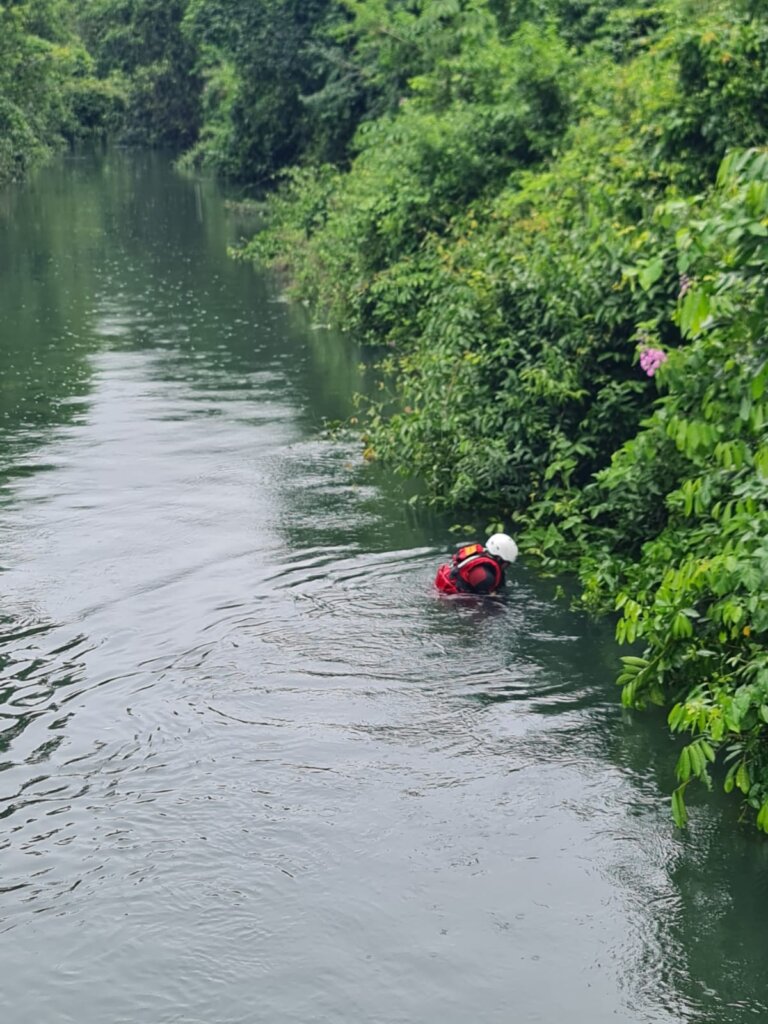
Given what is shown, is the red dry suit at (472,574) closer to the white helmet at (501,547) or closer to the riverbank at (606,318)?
the white helmet at (501,547)

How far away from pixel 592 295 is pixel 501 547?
2.93 meters

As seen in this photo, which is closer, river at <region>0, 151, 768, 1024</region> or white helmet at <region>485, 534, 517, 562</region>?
river at <region>0, 151, 768, 1024</region>

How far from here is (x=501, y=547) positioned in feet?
35.7

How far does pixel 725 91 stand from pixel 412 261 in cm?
754

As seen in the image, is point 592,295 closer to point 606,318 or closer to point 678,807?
point 606,318

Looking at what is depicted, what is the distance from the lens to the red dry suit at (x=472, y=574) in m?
10.7

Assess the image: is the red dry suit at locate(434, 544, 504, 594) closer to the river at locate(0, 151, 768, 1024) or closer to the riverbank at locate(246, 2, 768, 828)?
the river at locate(0, 151, 768, 1024)

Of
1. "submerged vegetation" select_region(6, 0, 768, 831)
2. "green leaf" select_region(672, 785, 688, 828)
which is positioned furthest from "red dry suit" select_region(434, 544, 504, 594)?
"green leaf" select_region(672, 785, 688, 828)

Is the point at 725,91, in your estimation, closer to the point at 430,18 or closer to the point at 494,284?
the point at 494,284

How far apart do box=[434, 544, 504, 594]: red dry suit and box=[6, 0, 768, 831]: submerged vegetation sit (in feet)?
2.33

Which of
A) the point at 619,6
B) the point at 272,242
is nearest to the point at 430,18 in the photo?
the point at 619,6

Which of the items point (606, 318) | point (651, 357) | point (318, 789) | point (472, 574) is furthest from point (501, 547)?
point (318, 789)

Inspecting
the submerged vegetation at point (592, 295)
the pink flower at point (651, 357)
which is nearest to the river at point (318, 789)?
the submerged vegetation at point (592, 295)

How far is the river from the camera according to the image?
6477mm
